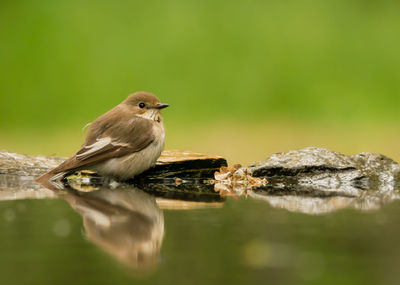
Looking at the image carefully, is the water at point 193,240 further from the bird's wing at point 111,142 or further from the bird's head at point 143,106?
the bird's head at point 143,106

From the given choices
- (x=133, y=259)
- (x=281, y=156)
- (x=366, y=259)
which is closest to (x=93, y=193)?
(x=281, y=156)

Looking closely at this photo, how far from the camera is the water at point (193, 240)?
2914mm

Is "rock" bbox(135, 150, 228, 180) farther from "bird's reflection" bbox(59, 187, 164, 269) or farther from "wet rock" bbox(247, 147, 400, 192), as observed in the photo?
"bird's reflection" bbox(59, 187, 164, 269)

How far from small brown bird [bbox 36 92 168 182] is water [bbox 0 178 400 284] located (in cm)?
67

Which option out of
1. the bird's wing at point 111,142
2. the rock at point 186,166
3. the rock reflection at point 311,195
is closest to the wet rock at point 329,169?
the rock reflection at point 311,195

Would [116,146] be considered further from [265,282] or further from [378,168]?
[265,282]

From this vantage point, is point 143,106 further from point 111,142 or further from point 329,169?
point 329,169

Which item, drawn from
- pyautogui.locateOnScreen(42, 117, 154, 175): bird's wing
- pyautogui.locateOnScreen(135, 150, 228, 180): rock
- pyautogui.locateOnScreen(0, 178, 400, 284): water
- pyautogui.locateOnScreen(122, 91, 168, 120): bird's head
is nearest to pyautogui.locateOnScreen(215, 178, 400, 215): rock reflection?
pyautogui.locateOnScreen(0, 178, 400, 284): water

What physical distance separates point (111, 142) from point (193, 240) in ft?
9.01

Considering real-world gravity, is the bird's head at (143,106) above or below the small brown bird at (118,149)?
above

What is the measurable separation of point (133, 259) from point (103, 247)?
1.14 ft

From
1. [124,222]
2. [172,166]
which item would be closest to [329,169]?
[172,166]

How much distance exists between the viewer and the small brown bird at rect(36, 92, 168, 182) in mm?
6062

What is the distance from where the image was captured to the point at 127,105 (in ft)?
22.0
